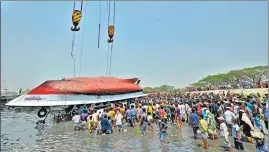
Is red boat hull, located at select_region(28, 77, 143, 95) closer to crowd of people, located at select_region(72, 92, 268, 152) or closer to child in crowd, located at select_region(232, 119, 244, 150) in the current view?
crowd of people, located at select_region(72, 92, 268, 152)

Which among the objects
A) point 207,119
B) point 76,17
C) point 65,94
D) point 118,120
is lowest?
point 118,120

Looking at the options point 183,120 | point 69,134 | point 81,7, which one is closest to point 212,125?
point 183,120

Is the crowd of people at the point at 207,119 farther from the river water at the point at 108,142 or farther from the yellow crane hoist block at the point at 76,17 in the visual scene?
the yellow crane hoist block at the point at 76,17

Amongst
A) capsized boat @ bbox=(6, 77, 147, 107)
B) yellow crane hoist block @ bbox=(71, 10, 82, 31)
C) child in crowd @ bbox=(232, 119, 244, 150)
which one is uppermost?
yellow crane hoist block @ bbox=(71, 10, 82, 31)

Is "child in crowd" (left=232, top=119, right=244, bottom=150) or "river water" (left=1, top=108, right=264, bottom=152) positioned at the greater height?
"child in crowd" (left=232, top=119, right=244, bottom=150)

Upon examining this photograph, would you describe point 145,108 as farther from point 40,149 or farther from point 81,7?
point 81,7

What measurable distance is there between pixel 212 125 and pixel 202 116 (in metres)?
0.69

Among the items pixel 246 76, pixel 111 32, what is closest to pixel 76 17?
pixel 111 32

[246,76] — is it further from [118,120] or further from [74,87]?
[118,120]

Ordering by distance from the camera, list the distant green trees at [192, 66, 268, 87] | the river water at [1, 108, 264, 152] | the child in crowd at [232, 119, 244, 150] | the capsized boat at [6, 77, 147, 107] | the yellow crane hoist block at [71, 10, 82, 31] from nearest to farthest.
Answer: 1. the child in crowd at [232, 119, 244, 150]
2. the river water at [1, 108, 264, 152]
3. the yellow crane hoist block at [71, 10, 82, 31]
4. the capsized boat at [6, 77, 147, 107]
5. the distant green trees at [192, 66, 268, 87]

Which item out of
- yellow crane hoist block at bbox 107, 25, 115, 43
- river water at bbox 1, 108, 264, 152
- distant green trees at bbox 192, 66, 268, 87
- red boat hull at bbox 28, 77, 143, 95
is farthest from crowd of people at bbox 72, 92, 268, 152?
distant green trees at bbox 192, 66, 268, 87

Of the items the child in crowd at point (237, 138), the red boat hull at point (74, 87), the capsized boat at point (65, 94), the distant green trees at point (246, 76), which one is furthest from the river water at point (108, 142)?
the distant green trees at point (246, 76)

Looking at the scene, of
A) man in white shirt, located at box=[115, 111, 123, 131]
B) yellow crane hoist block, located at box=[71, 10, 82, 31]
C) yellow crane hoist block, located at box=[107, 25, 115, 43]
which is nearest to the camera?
man in white shirt, located at box=[115, 111, 123, 131]

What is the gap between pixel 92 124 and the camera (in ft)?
53.5
